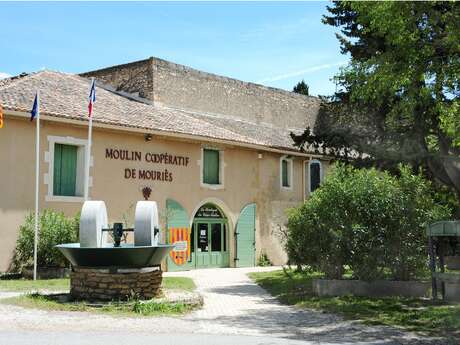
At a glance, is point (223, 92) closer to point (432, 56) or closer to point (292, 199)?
point (292, 199)

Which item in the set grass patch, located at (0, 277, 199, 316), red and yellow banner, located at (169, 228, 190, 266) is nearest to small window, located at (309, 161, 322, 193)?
red and yellow banner, located at (169, 228, 190, 266)

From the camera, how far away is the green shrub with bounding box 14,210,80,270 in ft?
56.0

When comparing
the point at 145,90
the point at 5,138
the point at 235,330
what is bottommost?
the point at 235,330

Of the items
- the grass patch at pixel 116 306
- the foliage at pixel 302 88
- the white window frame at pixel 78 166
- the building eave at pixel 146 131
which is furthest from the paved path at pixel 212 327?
the foliage at pixel 302 88

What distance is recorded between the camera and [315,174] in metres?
27.3

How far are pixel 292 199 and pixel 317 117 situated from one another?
8.27 m

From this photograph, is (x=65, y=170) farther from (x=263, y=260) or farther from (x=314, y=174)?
(x=314, y=174)

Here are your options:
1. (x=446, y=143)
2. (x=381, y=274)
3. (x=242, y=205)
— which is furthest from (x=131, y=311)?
(x=242, y=205)

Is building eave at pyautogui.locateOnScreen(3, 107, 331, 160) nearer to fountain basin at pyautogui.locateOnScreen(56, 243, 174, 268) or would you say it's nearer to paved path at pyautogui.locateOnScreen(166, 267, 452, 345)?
paved path at pyautogui.locateOnScreen(166, 267, 452, 345)

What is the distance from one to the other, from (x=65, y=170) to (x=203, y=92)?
9.27 metres

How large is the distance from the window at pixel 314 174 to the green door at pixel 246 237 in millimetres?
3921

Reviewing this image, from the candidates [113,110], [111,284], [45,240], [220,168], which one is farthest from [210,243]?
[111,284]

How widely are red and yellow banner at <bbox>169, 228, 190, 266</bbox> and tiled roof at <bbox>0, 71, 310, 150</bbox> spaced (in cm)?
348

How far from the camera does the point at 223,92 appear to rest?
27.6 metres
